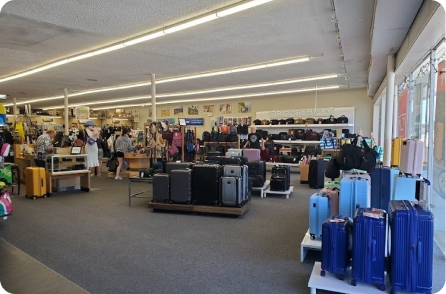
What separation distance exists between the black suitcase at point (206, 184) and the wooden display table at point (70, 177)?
12.8 feet

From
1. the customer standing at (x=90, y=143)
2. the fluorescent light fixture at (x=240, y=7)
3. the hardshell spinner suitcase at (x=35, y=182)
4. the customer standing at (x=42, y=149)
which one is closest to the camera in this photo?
the fluorescent light fixture at (x=240, y=7)

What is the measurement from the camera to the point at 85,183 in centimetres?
831

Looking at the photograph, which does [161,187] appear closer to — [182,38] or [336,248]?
[182,38]

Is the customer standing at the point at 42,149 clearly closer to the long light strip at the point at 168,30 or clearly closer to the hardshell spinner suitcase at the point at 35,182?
the hardshell spinner suitcase at the point at 35,182

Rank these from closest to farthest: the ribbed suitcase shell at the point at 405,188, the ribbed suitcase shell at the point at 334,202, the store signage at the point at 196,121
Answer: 1. the ribbed suitcase shell at the point at 334,202
2. the ribbed suitcase shell at the point at 405,188
3. the store signage at the point at 196,121

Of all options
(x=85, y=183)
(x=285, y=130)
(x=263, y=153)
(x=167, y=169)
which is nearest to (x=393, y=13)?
(x=167, y=169)

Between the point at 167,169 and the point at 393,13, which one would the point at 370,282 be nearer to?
the point at 393,13

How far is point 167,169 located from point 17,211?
3.09 m

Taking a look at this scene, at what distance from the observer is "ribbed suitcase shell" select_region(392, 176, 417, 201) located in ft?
13.5

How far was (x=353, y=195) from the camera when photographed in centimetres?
372

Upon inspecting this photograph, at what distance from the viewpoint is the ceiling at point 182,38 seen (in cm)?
460

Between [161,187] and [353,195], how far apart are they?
3.63m

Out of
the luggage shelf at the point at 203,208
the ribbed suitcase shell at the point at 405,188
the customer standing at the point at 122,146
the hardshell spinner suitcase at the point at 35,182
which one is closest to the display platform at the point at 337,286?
the ribbed suitcase shell at the point at 405,188

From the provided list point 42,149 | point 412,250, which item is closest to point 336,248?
point 412,250
